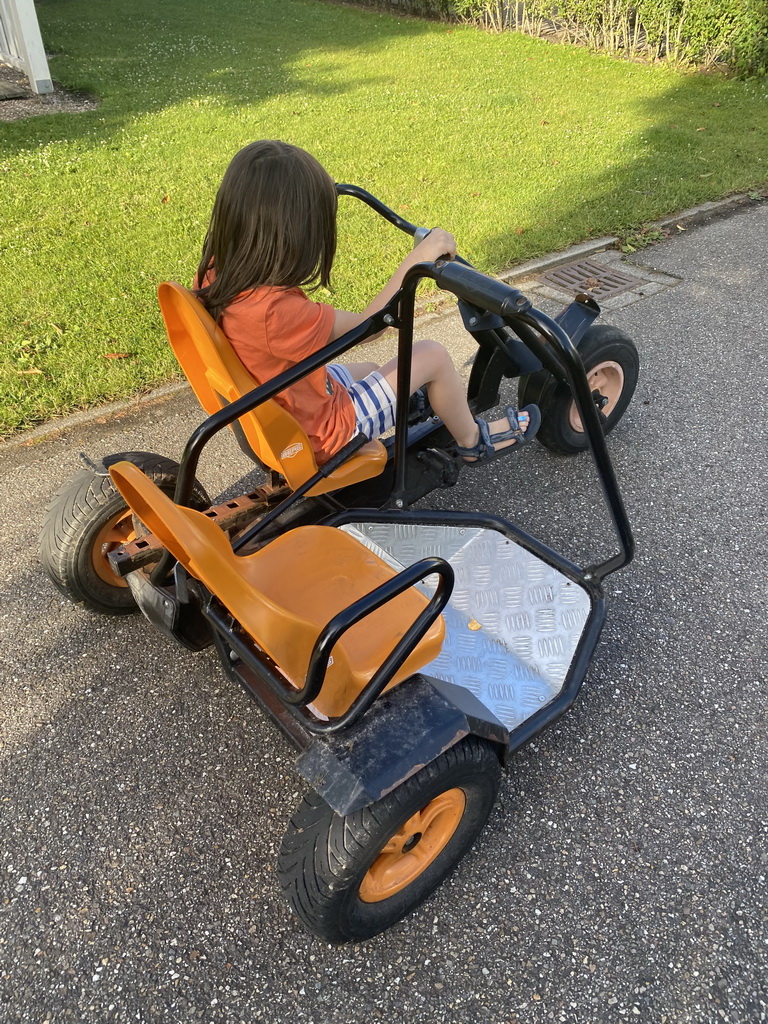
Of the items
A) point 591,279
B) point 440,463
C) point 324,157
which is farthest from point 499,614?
point 324,157

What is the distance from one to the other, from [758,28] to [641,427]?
6.34 m

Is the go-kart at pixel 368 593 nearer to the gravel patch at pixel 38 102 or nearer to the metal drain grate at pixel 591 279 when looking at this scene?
the metal drain grate at pixel 591 279

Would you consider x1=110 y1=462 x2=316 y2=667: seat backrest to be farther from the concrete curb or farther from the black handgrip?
the concrete curb

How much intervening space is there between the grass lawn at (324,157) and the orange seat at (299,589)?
2.01 metres

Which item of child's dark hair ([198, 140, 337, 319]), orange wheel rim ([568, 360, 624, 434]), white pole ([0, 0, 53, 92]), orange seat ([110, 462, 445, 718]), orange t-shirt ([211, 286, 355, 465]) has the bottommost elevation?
orange wheel rim ([568, 360, 624, 434])

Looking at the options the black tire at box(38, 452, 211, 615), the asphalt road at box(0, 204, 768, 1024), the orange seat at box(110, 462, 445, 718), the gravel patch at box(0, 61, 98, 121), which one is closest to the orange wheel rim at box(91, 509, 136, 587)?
the black tire at box(38, 452, 211, 615)

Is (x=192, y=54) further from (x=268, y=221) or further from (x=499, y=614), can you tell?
(x=499, y=614)

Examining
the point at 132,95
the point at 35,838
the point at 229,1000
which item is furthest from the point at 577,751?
the point at 132,95

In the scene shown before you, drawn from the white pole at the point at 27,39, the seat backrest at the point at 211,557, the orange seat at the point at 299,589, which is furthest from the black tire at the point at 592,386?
the white pole at the point at 27,39

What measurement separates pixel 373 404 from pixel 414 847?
4.06 feet

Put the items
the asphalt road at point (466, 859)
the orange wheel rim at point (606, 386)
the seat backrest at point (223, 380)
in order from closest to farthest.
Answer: the asphalt road at point (466, 859) < the seat backrest at point (223, 380) < the orange wheel rim at point (606, 386)

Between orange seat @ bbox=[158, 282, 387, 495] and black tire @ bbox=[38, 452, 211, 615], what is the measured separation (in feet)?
1.39

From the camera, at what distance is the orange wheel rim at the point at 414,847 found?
166 centimetres

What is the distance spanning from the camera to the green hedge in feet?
24.7
